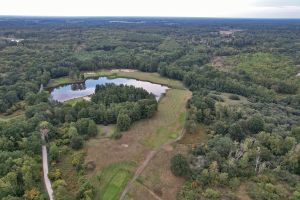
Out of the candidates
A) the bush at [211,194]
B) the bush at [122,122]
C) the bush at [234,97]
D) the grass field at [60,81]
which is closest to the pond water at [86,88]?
the grass field at [60,81]

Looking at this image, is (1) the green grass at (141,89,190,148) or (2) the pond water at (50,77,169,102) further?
(2) the pond water at (50,77,169,102)

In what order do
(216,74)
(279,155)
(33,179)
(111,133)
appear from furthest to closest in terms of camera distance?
(216,74) < (111,133) < (279,155) < (33,179)

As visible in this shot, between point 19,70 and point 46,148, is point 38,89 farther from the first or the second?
point 46,148

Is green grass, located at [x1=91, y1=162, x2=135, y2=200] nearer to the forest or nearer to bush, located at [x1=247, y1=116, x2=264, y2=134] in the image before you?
the forest

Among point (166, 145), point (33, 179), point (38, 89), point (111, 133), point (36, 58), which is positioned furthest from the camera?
point (36, 58)

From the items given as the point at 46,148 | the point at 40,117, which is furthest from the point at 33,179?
the point at 40,117

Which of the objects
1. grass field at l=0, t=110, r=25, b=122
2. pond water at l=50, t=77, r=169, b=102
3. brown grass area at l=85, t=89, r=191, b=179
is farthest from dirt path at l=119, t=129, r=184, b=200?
grass field at l=0, t=110, r=25, b=122
